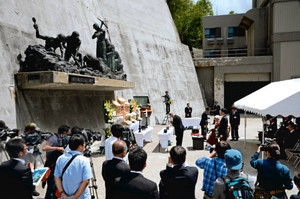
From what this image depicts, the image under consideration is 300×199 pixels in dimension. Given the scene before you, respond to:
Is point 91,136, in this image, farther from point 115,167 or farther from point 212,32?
point 212,32

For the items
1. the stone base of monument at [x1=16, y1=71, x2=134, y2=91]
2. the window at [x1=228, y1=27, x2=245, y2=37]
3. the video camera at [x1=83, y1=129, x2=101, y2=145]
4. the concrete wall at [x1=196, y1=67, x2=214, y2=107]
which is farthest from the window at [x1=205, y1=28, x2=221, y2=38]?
the video camera at [x1=83, y1=129, x2=101, y2=145]

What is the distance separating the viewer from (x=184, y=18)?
1673 inches

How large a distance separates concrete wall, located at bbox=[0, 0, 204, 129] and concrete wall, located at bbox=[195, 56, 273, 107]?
2.29 m

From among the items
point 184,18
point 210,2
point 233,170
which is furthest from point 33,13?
point 210,2

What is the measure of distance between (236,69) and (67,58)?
2110cm

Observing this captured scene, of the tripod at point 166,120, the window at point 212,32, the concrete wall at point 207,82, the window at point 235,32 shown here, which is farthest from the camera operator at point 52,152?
the window at point 235,32

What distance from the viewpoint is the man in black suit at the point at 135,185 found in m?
2.78

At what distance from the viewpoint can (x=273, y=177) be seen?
146 inches

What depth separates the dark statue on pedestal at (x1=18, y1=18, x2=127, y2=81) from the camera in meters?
7.85

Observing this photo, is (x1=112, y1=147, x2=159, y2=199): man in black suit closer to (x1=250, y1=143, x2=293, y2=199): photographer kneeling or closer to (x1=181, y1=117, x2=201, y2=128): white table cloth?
(x1=250, y1=143, x2=293, y2=199): photographer kneeling

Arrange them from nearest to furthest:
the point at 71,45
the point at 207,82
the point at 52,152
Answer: the point at 52,152 < the point at 71,45 < the point at 207,82

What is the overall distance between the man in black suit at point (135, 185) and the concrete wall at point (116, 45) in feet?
19.7

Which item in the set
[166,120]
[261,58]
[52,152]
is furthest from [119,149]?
[261,58]

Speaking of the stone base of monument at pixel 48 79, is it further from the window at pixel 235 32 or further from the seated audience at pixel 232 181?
the window at pixel 235 32
